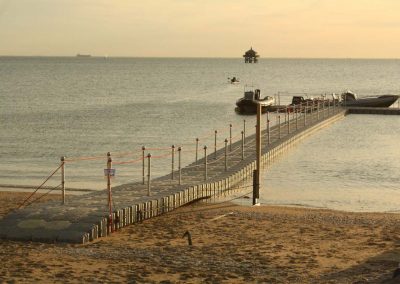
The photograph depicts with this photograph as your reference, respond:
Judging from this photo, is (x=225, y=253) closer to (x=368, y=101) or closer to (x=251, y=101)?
(x=368, y=101)

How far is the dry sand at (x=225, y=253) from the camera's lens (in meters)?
12.9

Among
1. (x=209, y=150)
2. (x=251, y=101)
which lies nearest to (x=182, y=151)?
(x=209, y=150)

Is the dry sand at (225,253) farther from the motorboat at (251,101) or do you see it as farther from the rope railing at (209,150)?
the motorboat at (251,101)

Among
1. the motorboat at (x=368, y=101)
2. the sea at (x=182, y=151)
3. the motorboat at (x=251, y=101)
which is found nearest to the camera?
the sea at (x=182, y=151)

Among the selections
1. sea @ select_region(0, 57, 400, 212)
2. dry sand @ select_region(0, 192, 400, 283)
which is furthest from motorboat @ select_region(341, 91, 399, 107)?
dry sand @ select_region(0, 192, 400, 283)

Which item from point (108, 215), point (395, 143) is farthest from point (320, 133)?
point (108, 215)

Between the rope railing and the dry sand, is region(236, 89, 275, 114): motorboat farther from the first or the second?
the dry sand

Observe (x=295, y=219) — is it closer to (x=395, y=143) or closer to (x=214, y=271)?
(x=214, y=271)

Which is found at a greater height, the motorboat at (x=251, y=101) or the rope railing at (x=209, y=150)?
the motorboat at (x=251, y=101)

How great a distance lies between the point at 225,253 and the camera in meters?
14.9

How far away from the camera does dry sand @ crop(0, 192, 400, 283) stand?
12.9 metres

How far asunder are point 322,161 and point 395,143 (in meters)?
11.2

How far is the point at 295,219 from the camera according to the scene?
19.2 metres

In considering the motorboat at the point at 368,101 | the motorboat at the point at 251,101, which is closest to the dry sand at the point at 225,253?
the motorboat at the point at 368,101
